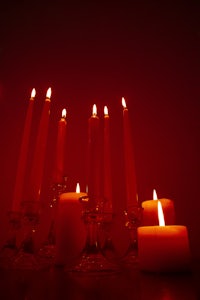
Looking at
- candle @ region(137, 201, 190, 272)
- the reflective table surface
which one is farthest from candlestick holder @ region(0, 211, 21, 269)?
candle @ region(137, 201, 190, 272)

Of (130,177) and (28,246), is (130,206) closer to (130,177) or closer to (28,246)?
(130,177)

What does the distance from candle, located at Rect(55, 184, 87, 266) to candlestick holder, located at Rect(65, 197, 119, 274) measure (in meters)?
0.08

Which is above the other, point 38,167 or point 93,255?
point 38,167

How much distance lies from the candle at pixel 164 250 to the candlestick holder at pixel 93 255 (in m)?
0.06

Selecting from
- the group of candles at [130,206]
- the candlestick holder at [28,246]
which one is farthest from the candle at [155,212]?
the candlestick holder at [28,246]

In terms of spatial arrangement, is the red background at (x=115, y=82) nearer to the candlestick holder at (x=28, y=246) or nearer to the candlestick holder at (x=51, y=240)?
the candlestick holder at (x=51, y=240)

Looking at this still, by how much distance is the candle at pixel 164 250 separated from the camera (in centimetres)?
39

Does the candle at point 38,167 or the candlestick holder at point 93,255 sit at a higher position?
the candle at point 38,167

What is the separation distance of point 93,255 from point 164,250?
0.36ft

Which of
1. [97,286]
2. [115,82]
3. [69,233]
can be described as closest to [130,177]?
[69,233]

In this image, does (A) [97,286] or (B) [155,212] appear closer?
(A) [97,286]

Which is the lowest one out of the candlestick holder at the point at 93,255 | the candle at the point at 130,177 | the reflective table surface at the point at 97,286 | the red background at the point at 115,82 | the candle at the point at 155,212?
the reflective table surface at the point at 97,286

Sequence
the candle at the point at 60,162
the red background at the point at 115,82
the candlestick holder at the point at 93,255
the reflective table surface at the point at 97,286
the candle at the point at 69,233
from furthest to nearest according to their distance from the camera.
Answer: the red background at the point at 115,82, the candle at the point at 60,162, the candle at the point at 69,233, the candlestick holder at the point at 93,255, the reflective table surface at the point at 97,286

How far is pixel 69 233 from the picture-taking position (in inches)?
19.1
